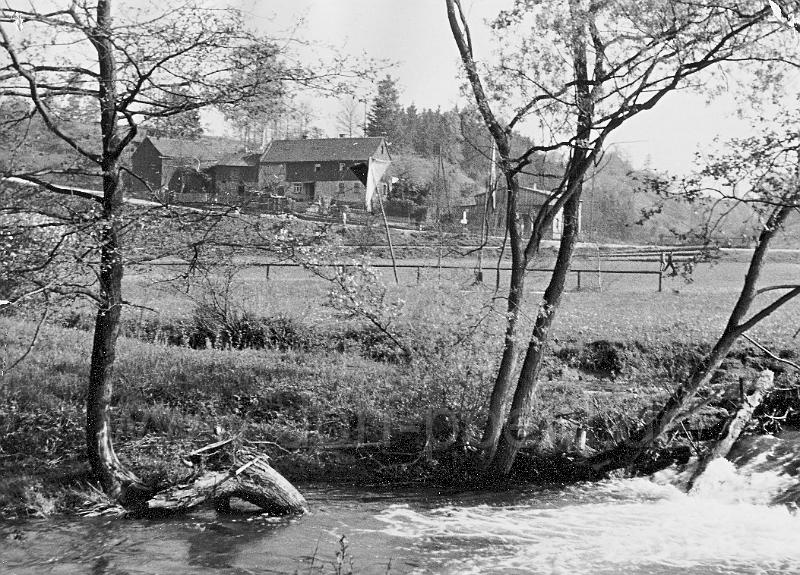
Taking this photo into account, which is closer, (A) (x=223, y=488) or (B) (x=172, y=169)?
(A) (x=223, y=488)

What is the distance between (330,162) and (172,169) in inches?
1597

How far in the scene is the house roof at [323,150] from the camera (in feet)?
145

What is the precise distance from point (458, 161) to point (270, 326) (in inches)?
1752

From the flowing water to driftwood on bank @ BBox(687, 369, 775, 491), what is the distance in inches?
5.6

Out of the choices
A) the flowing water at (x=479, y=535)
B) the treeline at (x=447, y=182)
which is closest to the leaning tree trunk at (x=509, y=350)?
the flowing water at (x=479, y=535)

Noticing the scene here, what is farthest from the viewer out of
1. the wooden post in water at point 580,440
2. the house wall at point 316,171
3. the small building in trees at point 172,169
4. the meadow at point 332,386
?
the house wall at point 316,171

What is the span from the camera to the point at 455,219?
49.4 m

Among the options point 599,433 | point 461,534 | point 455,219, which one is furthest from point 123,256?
point 455,219

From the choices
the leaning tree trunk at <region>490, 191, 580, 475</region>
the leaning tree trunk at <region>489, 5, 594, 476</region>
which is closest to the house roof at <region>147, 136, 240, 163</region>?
the leaning tree trunk at <region>489, 5, 594, 476</region>

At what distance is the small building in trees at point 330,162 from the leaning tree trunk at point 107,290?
113ft

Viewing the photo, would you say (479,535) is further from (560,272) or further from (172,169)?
(172,169)

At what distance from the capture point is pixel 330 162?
51.7 metres

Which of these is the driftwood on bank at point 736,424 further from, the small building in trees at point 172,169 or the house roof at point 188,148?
the house roof at point 188,148

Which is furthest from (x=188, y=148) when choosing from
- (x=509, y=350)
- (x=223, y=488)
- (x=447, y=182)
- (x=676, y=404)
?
(x=447, y=182)
